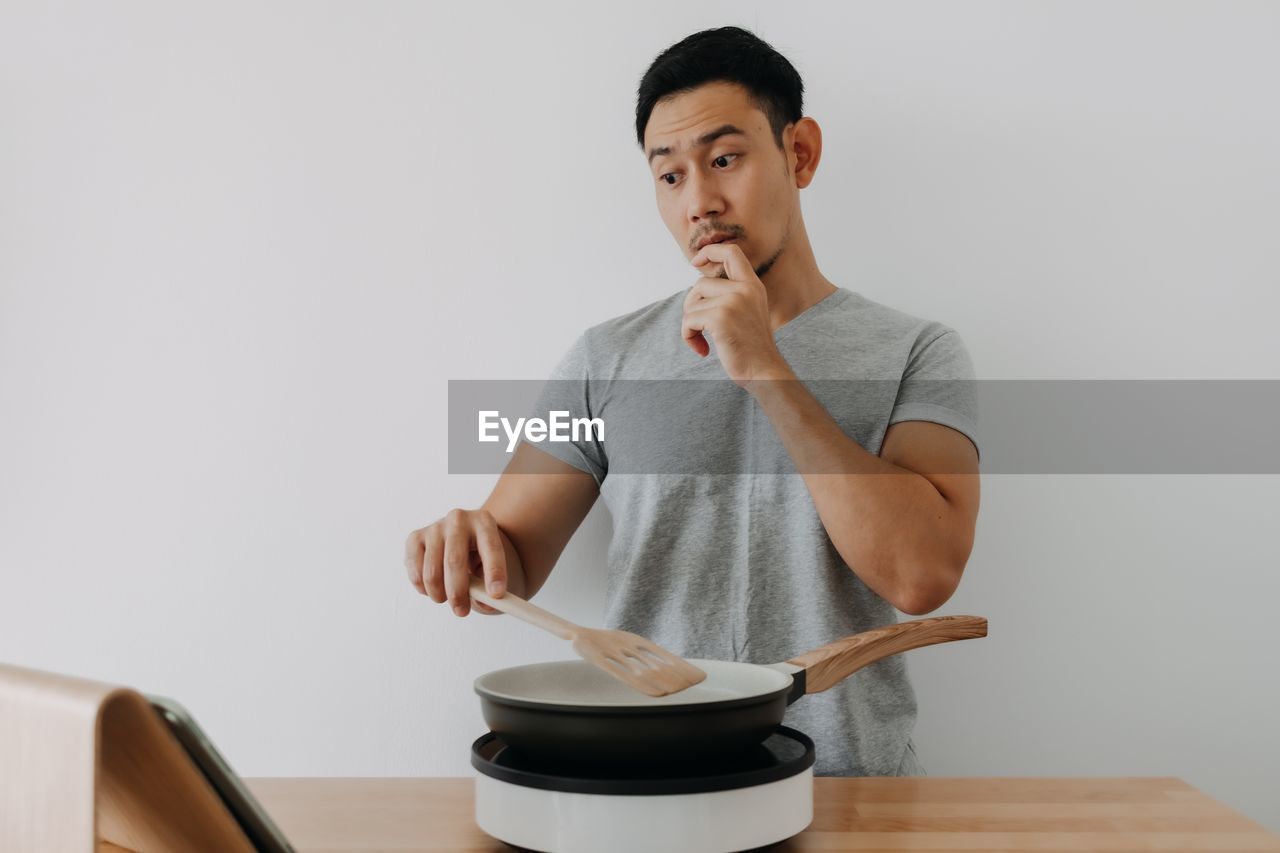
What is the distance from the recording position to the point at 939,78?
157 centimetres

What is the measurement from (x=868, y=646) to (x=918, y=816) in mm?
128

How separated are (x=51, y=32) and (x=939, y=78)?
1380 mm

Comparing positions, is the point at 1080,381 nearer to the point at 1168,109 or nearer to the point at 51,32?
the point at 1168,109

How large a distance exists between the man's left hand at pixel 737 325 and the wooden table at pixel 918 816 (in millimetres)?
492

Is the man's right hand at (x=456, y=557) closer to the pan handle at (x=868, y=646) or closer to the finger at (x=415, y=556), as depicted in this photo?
the finger at (x=415, y=556)

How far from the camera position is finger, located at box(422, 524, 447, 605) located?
104 cm

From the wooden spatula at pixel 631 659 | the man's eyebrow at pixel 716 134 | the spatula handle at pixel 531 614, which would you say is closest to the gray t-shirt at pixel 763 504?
the man's eyebrow at pixel 716 134

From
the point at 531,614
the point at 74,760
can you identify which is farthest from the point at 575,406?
the point at 74,760

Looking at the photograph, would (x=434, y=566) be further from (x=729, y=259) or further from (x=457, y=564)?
(x=729, y=259)

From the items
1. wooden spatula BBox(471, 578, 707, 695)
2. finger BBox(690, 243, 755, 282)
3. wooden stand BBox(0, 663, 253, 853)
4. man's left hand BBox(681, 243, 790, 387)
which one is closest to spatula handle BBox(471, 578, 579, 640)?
wooden spatula BBox(471, 578, 707, 695)

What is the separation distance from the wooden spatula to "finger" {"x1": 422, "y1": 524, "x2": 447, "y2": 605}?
0.26 meters

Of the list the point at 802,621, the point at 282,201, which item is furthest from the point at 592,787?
the point at 282,201

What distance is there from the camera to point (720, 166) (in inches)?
54.7

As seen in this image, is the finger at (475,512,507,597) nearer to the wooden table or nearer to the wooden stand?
the wooden table
